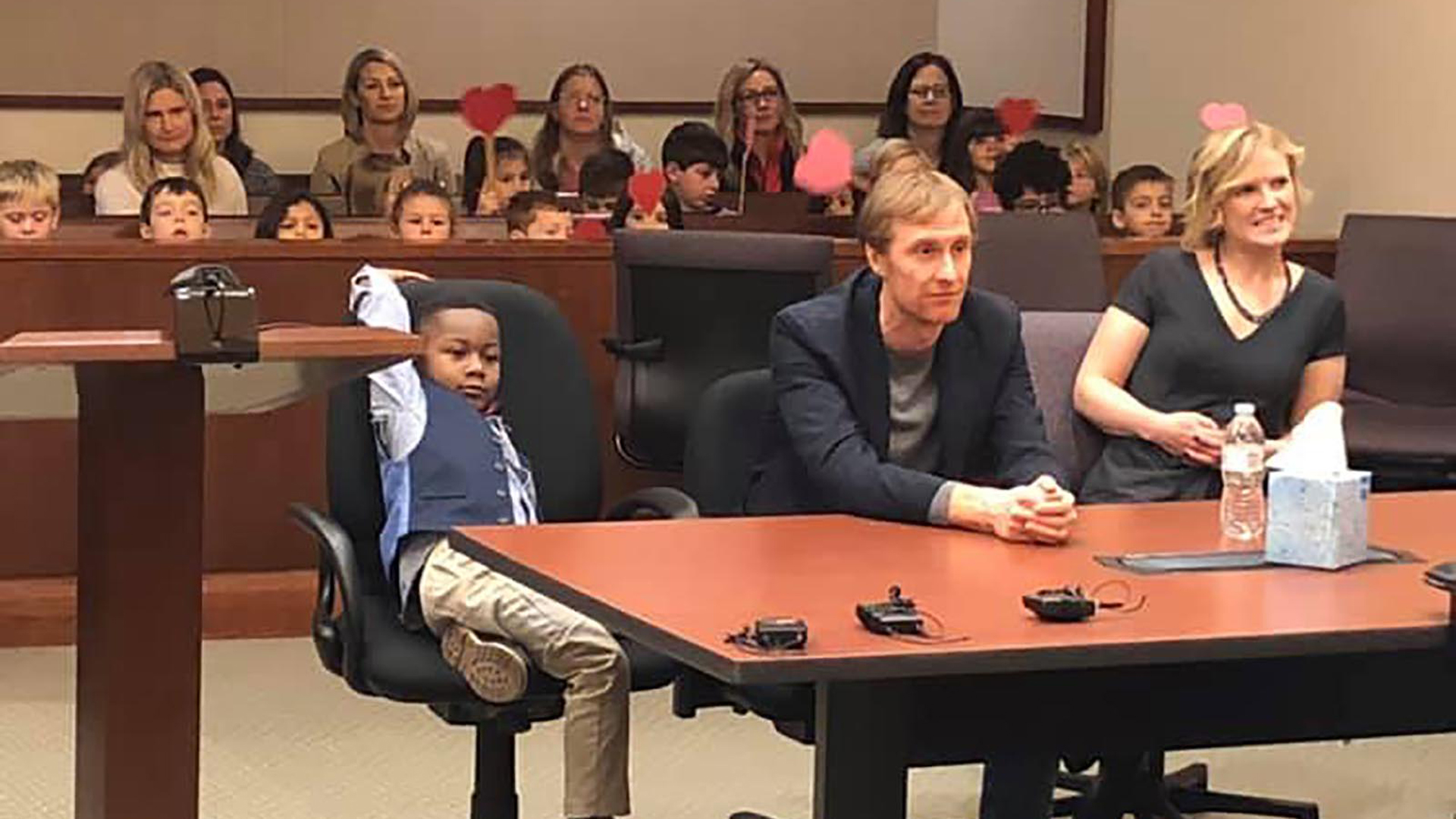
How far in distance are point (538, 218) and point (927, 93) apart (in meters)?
1.95

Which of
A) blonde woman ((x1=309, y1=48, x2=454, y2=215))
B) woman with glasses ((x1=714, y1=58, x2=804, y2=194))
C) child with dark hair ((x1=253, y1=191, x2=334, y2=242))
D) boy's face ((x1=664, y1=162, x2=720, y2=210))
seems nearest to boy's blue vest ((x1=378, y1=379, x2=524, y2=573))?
child with dark hair ((x1=253, y1=191, x2=334, y2=242))

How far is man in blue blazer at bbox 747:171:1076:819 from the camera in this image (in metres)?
3.62

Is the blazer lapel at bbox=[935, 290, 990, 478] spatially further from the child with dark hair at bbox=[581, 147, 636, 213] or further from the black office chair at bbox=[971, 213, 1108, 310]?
the child with dark hair at bbox=[581, 147, 636, 213]

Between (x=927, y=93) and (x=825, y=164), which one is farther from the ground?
(x=927, y=93)

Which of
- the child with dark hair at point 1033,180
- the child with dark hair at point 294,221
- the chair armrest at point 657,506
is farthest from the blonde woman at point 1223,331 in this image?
the child with dark hair at point 294,221

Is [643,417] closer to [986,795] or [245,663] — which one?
[245,663]

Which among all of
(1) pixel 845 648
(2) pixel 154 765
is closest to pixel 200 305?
(2) pixel 154 765

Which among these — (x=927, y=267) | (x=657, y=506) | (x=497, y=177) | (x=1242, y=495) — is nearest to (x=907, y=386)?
(x=927, y=267)

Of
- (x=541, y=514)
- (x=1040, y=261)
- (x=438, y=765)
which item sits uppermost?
(x=1040, y=261)

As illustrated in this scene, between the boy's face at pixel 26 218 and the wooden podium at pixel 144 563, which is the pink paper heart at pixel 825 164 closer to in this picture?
the boy's face at pixel 26 218

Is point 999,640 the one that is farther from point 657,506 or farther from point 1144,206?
point 1144,206

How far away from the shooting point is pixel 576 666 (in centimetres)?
357

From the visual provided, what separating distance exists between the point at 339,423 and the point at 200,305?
1.31m

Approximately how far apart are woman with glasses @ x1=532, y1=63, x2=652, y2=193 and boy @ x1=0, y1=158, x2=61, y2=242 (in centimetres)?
182
